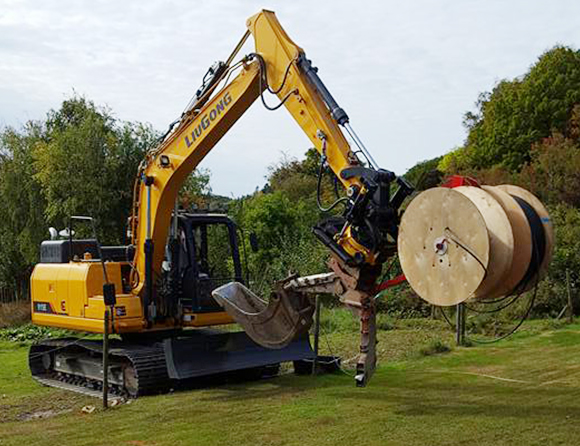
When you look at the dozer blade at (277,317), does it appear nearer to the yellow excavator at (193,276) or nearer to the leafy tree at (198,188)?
the yellow excavator at (193,276)

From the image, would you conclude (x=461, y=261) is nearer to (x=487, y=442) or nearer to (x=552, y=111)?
(x=487, y=442)

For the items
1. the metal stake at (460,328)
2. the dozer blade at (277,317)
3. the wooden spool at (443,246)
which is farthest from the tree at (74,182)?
the wooden spool at (443,246)

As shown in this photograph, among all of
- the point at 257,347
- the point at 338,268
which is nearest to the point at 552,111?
the point at 257,347

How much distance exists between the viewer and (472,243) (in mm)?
6504

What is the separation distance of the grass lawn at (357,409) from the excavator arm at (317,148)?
97 cm

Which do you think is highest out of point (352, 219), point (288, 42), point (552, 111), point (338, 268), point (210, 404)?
point (552, 111)

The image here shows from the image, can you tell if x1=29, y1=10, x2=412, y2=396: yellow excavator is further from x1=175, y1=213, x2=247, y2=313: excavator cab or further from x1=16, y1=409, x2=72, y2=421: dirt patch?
x1=16, y1=409, x2=72, y2=421: dirt patch

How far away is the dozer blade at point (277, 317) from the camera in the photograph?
9.12 metres

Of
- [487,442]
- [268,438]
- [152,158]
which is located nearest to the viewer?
[487,442]

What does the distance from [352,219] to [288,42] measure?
289cm

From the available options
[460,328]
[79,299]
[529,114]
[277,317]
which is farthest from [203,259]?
[529,114]

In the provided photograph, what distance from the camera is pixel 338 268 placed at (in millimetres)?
8211

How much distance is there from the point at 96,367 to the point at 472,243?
729cm

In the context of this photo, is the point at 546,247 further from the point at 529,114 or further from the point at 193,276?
the point at 529,114
